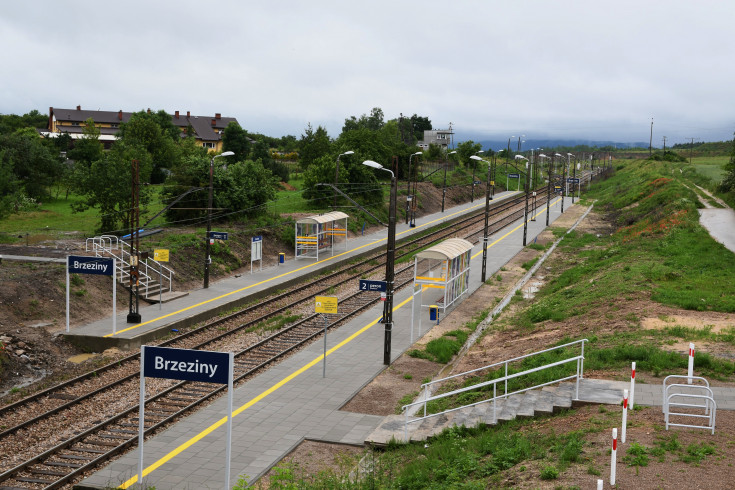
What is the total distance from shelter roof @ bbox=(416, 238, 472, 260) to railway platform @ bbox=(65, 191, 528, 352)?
7959 mm

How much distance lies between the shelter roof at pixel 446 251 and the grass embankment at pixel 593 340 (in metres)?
3.40

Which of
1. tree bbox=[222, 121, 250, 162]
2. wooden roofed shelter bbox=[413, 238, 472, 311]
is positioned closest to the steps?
wooden roofed shelter bbox=[413, 238, 472, 311]

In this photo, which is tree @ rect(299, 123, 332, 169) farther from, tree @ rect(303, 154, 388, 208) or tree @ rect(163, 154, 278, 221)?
tree @ rect(163, 154, 278, 221)

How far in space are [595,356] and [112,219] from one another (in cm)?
2769

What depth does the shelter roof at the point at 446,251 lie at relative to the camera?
27562 millimetres

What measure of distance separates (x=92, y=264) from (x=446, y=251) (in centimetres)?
1357

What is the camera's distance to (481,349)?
22.3 meters

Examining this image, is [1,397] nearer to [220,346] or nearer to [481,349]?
[220,346]

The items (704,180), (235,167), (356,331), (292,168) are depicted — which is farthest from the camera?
(292,168)

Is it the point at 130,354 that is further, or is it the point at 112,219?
the point at 112,219

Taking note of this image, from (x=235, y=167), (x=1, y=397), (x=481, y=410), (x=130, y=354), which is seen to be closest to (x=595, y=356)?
(x=481, y=410)

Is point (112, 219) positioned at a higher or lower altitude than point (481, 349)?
higher

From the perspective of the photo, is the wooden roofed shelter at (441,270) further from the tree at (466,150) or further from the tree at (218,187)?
the tree at (466,150)

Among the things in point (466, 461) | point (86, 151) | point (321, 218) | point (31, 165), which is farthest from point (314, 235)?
point (86, 151)
